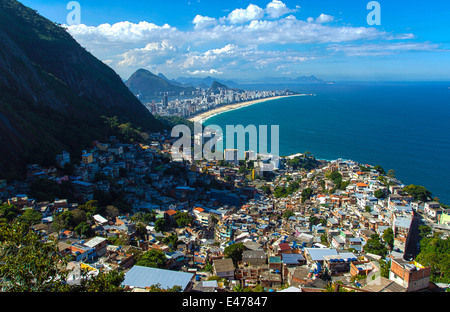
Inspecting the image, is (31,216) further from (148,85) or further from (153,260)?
(148,85)

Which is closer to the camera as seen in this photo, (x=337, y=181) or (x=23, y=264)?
(x=23, y=264)

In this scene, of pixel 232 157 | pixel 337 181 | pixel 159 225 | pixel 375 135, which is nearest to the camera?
pixel 159 225

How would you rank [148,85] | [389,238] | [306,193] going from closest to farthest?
1. [389,238]
2. [306,193]
3. [148,85]

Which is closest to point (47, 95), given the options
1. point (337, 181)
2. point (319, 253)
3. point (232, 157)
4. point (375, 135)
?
point (232, 157)

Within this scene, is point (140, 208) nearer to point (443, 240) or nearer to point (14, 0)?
point (443, 240)

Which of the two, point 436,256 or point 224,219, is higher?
point 436,256

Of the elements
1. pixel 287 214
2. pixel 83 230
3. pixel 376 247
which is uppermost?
pixel 83 230

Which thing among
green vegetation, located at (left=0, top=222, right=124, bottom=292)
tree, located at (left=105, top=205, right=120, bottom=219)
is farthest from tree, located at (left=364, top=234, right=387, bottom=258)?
tree, located at (left=105, top=205, right=120, bottom=219)
